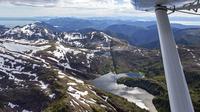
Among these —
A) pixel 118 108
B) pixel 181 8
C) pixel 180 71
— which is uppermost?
pixel 181 8

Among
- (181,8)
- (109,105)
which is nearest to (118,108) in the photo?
(109,105)

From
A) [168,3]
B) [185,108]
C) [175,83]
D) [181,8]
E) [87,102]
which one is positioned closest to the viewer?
[185,108]

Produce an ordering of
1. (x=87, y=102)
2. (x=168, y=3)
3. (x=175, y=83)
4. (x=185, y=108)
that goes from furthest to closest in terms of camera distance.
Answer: (x=87, y=102)
(x=168, y=3)
(x=175, y=83)
(x=185, y=108)

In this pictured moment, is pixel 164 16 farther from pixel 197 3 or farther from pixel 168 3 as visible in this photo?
pixel 197 3

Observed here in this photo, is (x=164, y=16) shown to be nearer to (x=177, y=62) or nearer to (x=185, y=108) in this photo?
(x=177, y=62)

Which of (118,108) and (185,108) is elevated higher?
(185,108)

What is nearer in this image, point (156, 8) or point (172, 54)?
point (172, 54)
